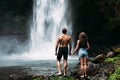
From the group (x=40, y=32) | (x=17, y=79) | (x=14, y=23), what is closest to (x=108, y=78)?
(x=17, y=79)

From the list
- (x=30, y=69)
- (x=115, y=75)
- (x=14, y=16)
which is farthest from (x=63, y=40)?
(x=14, y=16)

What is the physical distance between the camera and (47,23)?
40.7 meters

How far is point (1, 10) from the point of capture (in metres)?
43.2

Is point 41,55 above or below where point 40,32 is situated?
below

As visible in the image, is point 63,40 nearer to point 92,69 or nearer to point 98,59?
point 92,69

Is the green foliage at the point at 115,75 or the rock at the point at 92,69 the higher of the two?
the rock at the point at 92,69

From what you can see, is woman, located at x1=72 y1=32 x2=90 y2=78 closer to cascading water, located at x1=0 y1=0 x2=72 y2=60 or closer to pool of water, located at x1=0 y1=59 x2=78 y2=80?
pool of water, located at x1=0 y1=59 x2=78 y2=80

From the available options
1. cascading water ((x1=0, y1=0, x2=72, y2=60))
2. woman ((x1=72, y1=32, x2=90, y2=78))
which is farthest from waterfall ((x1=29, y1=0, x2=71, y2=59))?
woman ((x1=72, y1=32, x2=90, y2=78))

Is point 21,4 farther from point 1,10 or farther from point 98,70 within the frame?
point 98,70

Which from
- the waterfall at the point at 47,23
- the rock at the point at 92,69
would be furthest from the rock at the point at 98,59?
the waterfall at the point at 47,23

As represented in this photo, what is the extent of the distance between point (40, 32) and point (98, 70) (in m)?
23.9

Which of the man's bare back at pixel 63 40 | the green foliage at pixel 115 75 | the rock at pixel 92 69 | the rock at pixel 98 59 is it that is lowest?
the green foliage at pixel 115 75

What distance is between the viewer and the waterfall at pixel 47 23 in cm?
4016

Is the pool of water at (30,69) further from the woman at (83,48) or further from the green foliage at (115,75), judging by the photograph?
the woman at (83,48)
